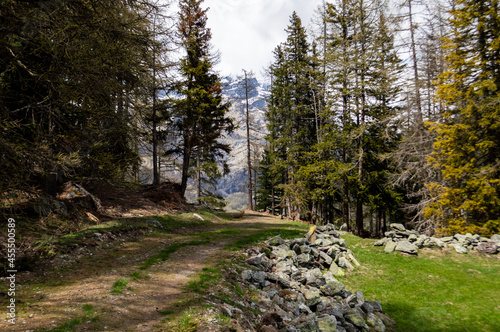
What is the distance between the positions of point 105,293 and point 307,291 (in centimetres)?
600

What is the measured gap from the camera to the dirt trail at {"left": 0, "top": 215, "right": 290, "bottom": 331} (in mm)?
4039

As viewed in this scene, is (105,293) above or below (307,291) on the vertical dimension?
above

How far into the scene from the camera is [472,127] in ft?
42.8

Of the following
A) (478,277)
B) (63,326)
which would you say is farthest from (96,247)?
(478,277)

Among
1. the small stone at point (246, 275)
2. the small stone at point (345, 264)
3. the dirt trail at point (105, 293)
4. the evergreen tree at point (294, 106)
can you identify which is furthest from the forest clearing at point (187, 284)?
the evergreen tree at point (294, 106)

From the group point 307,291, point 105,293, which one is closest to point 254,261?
point 307,291

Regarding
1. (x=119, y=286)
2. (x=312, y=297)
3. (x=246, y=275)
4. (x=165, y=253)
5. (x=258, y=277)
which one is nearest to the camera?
(x=119, y=286)

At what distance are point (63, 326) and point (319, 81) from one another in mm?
22801

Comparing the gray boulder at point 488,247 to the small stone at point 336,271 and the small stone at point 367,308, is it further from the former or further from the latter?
the small stone at point 367,308

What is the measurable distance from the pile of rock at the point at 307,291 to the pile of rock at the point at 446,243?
282 cm

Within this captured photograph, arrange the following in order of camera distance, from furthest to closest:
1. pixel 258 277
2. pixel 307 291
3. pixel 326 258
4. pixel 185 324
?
pixel 326 258 → pixel 307 291 → pixel 258 277 → pixel 185 324

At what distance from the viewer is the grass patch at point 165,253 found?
7.22 metres

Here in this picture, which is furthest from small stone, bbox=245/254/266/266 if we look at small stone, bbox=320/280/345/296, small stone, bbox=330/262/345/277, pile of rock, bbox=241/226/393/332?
small stone, bbox=330/262/345/277

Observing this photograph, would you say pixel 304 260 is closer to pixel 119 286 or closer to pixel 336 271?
pixel 336 271
